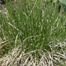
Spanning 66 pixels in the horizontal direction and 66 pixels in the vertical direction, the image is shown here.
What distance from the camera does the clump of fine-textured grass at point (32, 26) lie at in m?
2.76

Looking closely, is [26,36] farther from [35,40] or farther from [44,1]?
[44,1]

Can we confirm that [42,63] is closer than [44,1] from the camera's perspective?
Yes

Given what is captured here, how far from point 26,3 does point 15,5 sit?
0.12m

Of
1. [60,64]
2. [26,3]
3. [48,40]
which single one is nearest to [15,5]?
[26,3]

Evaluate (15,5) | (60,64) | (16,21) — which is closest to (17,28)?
(16,21)

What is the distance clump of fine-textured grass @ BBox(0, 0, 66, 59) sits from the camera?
2.76 meters

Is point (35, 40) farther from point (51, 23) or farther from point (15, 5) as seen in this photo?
point (15, 5)

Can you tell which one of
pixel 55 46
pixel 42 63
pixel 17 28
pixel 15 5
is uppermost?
pixel 15 5

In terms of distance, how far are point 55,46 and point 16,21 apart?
18.6 inches

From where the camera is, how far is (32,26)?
2.76 meters

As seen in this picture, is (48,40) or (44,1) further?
(44,1)

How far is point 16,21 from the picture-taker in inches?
110

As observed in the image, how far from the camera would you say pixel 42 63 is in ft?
8.99

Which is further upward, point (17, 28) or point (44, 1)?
point (44, 1)
